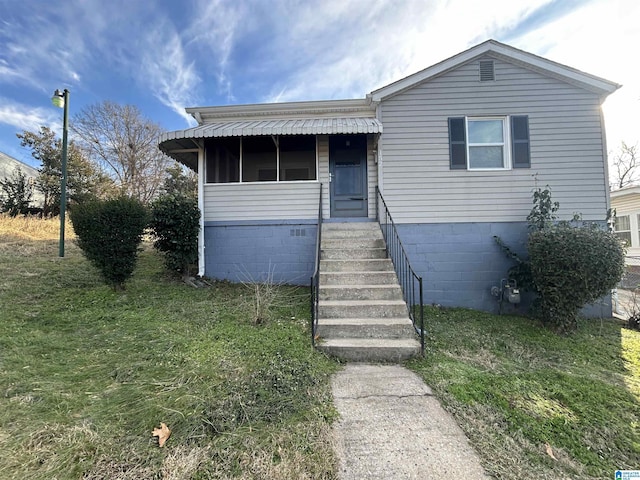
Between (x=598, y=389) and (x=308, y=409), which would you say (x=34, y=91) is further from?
(x=598, y=389)

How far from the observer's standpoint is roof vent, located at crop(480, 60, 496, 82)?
6555 mm

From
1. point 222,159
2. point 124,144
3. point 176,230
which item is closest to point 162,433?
point 176,230

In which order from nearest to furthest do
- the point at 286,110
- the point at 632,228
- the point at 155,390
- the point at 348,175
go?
1. the point at 155,390
2. the point at 348,175
3. the point at 286,110
4. the point at 632,228

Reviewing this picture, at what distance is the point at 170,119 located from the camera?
20016 millimetres

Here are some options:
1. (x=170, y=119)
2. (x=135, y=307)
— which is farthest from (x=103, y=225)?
(x=170, y=119)

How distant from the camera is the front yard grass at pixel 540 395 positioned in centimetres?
219

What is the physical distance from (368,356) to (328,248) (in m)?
2.57

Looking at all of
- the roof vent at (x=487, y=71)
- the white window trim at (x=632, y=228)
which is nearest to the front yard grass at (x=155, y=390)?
the roof vent at (x=487, y=71)

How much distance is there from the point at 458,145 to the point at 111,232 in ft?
23.7

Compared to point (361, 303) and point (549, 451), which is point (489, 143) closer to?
point (361, 303)

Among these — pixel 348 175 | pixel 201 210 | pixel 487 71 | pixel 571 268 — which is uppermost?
pixel 487 71

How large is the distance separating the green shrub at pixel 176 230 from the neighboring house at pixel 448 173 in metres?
0.44

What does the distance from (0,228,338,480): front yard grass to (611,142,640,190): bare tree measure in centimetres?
3398

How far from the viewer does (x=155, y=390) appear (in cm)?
263
